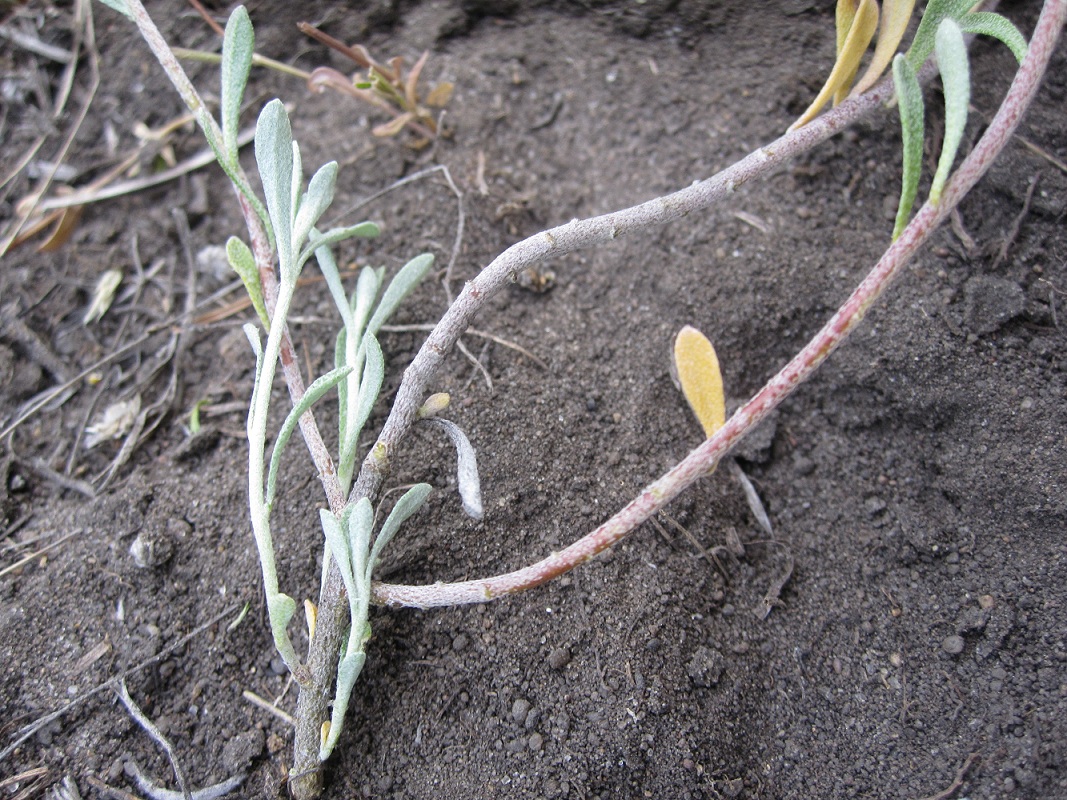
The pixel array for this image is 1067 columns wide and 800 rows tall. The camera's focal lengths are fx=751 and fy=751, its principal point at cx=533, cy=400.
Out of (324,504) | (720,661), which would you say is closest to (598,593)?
(720,661)

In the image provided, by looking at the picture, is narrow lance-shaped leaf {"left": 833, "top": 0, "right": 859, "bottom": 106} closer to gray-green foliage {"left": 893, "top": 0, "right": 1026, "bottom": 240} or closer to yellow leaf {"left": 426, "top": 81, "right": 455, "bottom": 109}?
gray-green foliage {"left": 893, "top": 0, "right": 1026, "bottom": 240}

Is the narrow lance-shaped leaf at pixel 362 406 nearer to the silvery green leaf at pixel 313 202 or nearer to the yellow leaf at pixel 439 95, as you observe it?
the silvery green leaf at pixel 313 202

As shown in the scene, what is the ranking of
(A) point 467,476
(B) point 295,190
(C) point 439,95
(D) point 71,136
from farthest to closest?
(D) point 71,136
(C) point 439,95
(B) point 295,190
(A) point 467,476

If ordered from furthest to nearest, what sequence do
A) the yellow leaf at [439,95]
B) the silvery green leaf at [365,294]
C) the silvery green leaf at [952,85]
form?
the yellow leaf at [439,95], the silvery green leaf at [365,294], the silvery green leaf at [952,85]

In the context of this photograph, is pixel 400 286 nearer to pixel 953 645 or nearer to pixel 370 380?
pixel 370 380

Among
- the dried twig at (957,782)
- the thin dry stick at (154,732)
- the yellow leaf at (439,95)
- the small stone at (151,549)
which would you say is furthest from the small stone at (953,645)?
the yellow leaf at (439,95)

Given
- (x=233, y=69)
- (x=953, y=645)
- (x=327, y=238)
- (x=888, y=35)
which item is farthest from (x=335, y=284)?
(x=953, y=645)

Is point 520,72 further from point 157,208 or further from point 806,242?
point 157,208
